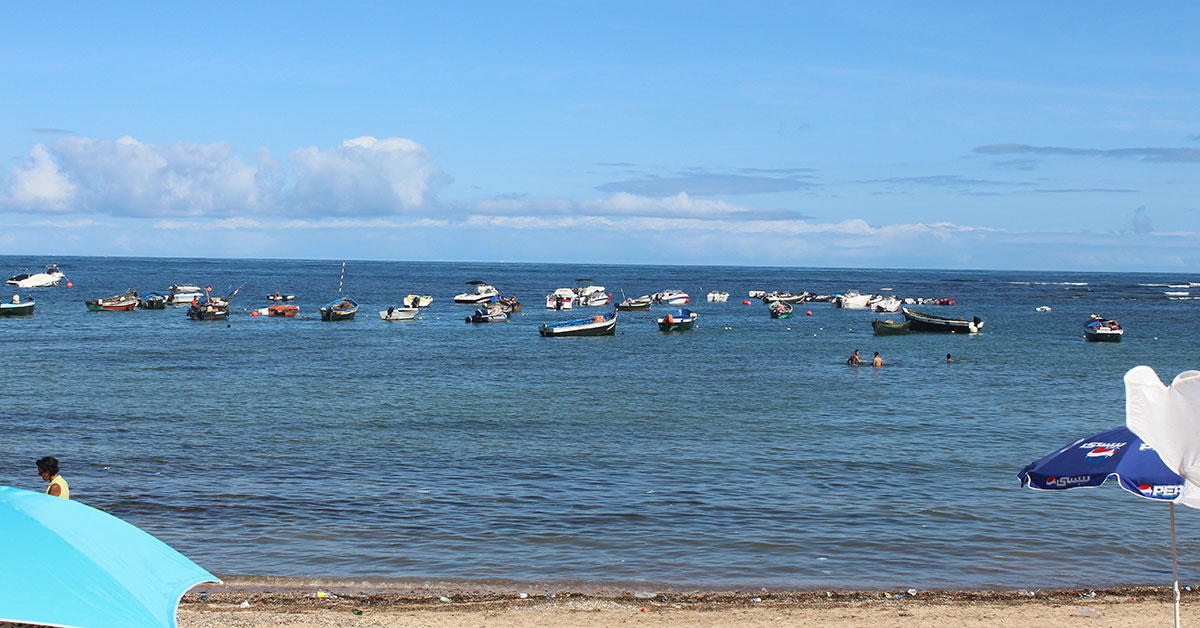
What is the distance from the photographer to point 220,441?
90.3 feet

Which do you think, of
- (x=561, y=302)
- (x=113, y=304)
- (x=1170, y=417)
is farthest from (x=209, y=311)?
(x=1170, y=417)

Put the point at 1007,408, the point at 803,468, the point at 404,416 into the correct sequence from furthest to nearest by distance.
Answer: the point at 1007,408 < the point at 404,416 < the point at 803,468

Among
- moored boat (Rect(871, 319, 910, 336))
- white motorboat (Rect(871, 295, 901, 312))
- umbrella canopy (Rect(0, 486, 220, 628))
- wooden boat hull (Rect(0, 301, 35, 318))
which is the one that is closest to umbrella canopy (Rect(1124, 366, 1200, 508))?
umbrella canopy (Rect(0, 486, 220, 628))

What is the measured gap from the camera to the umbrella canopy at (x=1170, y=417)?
7457mm

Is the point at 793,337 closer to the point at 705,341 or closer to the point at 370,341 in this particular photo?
the point at 705,341

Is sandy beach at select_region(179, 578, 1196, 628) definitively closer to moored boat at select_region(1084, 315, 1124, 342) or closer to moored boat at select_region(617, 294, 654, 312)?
moored boat at select_region(1084, 315, 1124, 342)

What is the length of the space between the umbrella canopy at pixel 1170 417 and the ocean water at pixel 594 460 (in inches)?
328

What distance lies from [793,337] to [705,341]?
702cm

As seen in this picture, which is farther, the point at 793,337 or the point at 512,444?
the point at 793,337

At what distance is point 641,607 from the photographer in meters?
13.9

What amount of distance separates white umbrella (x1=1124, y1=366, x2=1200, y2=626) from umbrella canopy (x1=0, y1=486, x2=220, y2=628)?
6.99 metres

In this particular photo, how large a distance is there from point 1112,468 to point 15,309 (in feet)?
267

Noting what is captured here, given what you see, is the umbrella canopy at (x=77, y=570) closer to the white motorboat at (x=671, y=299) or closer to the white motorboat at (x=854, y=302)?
the white motorboat at (x=854, y=302)

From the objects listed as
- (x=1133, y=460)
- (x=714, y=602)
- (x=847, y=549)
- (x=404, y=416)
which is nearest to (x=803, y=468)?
(x=847, y=549)
